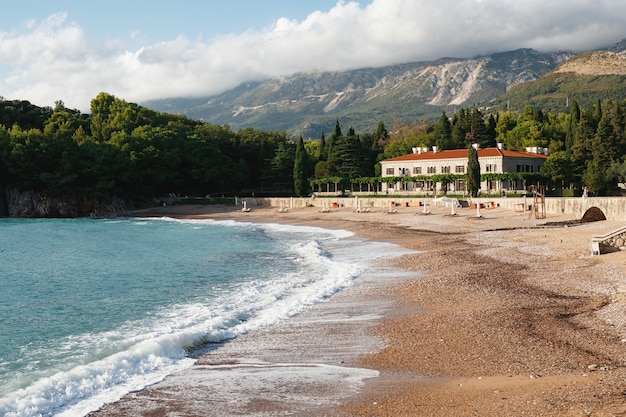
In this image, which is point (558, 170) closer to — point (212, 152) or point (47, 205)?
point (212, 152)

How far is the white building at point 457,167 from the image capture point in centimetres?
7650

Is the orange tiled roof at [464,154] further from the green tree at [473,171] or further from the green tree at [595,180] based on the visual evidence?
the green tree at [473,171]

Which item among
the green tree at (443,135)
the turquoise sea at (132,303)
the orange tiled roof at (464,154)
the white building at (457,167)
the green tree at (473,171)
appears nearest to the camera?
the turquoise sea at (132,303)

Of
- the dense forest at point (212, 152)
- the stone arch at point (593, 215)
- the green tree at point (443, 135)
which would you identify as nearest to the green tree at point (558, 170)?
the dense forest at point (212, 152)

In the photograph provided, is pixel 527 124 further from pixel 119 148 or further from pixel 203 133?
pixel 119 148

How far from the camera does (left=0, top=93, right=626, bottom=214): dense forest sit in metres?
78.7

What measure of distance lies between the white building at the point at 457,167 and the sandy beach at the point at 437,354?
55231 millimetres

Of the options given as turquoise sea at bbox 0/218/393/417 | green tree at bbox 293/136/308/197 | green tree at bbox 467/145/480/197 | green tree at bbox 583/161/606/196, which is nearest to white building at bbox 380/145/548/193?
green tree at bbox 583/161/606/196

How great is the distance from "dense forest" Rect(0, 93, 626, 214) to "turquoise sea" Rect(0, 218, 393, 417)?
43.1 meters

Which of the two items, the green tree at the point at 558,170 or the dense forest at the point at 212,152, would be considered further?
the dense forest at the point at 212,152

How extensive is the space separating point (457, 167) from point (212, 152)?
37.7 m

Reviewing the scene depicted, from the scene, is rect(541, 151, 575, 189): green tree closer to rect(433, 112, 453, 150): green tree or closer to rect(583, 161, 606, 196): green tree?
rect(583, 161, 606, 196): green tree

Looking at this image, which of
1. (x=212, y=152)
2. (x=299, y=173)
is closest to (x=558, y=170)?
(x=299, y=173)

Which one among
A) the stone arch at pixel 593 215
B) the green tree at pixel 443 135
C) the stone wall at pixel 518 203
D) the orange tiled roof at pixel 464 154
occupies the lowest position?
the stone arch at pixel 593 215
